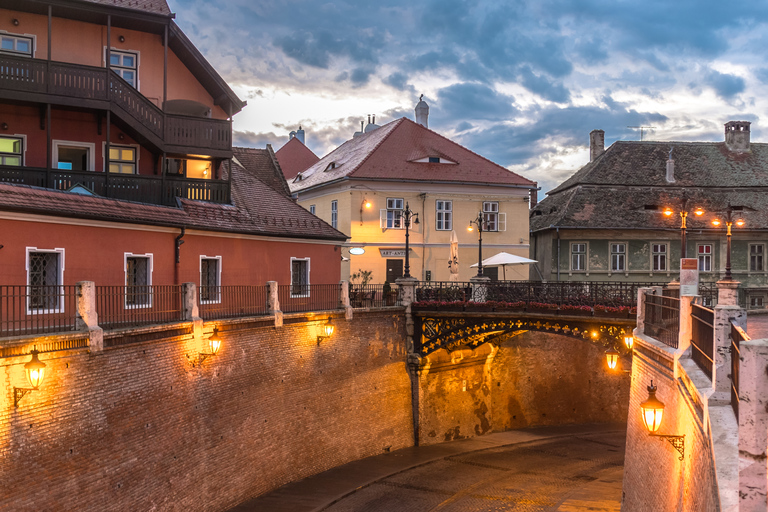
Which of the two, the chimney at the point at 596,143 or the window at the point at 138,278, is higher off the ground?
the chimney at the point at 596,143

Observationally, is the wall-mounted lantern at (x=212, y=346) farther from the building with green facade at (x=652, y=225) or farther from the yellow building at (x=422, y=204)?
the building with green facade at (x=652, y=225)

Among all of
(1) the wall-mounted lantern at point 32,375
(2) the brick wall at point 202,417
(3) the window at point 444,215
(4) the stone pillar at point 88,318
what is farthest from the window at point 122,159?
(3) the window at point 444,215

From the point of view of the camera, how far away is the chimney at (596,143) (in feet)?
152

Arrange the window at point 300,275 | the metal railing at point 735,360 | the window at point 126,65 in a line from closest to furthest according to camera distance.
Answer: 1. the metal railing at point 735,360
2. the window at point 126,65
3. the window at point 300,275

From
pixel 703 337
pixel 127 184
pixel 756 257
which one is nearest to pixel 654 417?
pixel 703 337

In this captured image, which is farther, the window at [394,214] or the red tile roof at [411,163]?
the red tile roof at [411,163]

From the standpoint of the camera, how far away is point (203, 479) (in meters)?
18.2

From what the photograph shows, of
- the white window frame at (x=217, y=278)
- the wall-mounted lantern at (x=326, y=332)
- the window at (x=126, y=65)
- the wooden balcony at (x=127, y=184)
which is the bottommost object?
the wall-mounted lantern at (x=326, y=332)

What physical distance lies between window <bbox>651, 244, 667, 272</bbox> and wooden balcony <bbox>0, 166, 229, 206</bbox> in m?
24.8

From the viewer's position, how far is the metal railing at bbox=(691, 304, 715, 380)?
375 inches

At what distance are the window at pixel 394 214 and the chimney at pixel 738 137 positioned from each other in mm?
21326

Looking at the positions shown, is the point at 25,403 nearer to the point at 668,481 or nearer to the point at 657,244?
the point at 668,481

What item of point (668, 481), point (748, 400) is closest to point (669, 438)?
point (668, 481)

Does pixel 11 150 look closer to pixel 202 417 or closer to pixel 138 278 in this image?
pixel 138 278
